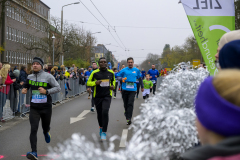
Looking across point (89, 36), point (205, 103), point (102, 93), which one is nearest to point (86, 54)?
point (89, 36)

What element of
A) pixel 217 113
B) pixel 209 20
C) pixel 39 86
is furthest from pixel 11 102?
pixel 217 113

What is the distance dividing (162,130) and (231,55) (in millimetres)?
764

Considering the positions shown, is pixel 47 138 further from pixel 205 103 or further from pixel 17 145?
pixel 205 103

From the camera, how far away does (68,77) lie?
19.9 metres

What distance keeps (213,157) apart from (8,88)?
33.3ft

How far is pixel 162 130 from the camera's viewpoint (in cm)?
210

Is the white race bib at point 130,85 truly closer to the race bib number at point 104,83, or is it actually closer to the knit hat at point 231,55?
the race bib number at point 104,83

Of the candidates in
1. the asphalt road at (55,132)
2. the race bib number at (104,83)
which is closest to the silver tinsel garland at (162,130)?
the asphalt road at (55,132)

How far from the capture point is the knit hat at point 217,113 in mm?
1126

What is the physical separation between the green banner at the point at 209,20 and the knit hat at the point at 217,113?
3.58m

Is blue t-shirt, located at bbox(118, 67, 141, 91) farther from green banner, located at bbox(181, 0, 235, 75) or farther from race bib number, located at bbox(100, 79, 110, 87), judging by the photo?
green banner, located at bbox(181, 0, 235, 75)

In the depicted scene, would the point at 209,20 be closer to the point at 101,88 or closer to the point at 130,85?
the point at 101,88

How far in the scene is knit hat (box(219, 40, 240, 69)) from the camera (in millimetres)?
1514

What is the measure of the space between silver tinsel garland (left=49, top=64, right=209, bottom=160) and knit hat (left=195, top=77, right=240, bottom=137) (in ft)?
1.21
